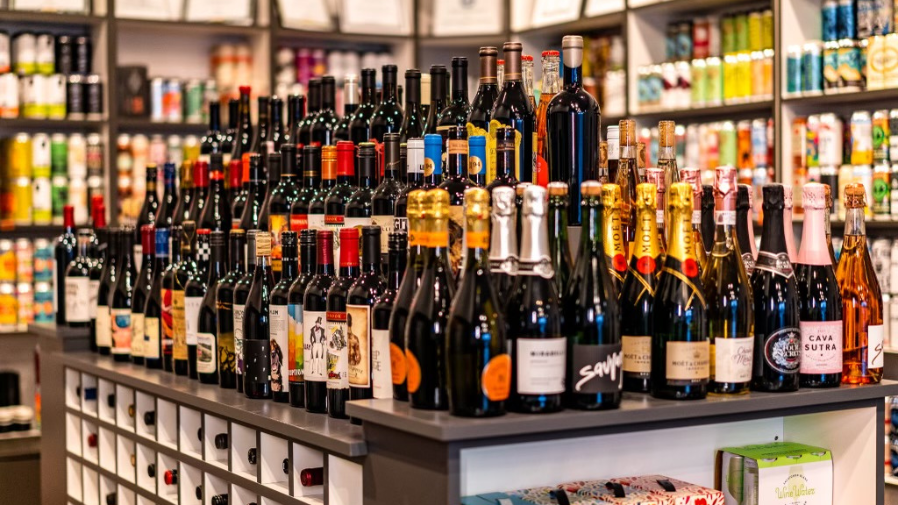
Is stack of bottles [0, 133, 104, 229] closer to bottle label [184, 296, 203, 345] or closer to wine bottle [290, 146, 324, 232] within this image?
bottle label [184, 296, 203, 345]

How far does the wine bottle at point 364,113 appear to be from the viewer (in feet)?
7.78

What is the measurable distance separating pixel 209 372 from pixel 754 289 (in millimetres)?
1269

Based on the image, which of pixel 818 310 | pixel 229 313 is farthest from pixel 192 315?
pixel 818 310

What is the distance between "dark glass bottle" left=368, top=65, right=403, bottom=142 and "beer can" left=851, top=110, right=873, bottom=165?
2.25 m

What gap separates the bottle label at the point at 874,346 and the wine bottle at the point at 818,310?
0.24 feet

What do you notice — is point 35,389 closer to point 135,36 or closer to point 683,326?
point 135,36

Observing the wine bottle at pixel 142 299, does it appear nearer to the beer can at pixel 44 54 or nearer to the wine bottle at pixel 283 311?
the wine bottle at pixel 283 311

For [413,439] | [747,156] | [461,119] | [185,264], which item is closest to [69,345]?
[185,264]

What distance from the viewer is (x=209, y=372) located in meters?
2.50

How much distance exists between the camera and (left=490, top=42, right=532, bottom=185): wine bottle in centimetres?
193

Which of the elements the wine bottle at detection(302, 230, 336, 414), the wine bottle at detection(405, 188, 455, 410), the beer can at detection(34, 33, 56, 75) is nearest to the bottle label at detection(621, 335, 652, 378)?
the wine bottle at detection(405, 188, 455, 410)

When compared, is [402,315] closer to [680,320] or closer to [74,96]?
[680,320]

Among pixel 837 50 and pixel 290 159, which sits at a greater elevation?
pixel 837 50

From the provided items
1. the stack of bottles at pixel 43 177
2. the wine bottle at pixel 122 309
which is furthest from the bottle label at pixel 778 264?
the stack of bottles at pixel 43 177
